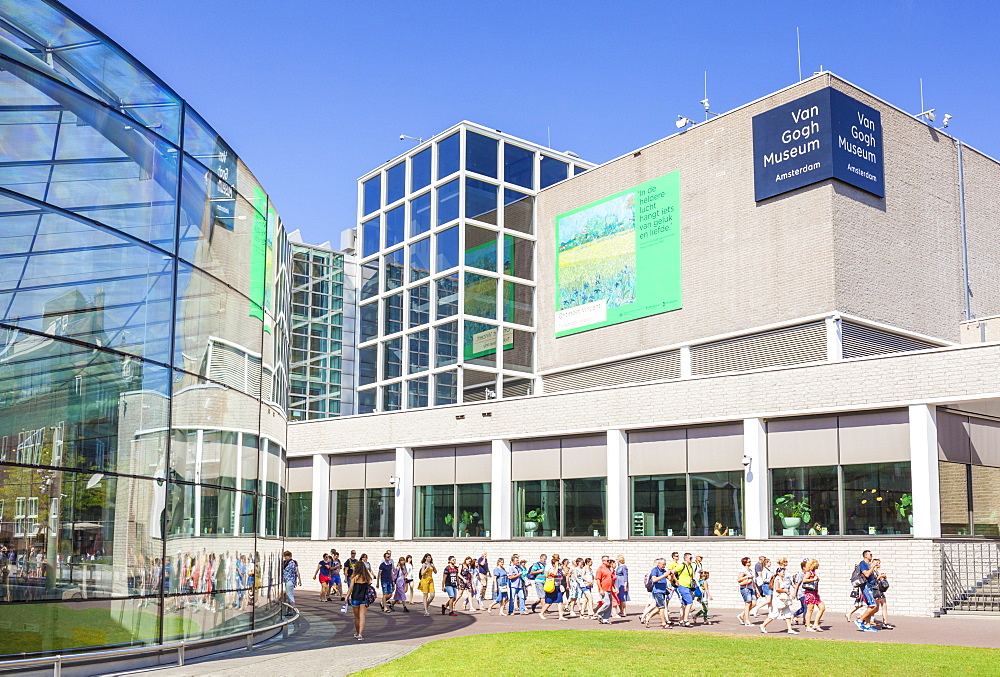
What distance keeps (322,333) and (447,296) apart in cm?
964

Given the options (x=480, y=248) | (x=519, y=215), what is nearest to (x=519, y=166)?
(x=519, y=215)

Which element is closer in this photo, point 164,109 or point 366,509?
point 164,109

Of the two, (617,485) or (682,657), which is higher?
(617,485)

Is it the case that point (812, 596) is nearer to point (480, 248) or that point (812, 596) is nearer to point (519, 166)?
point (480, 248)

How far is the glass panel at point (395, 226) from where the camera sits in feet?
161

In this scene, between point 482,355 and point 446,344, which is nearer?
point 482,355

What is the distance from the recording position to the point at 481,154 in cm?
4675

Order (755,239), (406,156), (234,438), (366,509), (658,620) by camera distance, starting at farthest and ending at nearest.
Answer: (406,156)
(366,509)
(755,239)
(658,620)
(234,438)

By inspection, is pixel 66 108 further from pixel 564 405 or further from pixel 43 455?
pixel 564 405

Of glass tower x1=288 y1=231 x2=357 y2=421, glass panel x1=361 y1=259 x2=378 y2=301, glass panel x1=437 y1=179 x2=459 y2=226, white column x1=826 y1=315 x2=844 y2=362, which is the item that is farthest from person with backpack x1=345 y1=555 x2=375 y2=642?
glass tower x1=288 y1=231 x2=357 y2=421

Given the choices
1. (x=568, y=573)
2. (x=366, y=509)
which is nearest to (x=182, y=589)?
(x=568, y=573)

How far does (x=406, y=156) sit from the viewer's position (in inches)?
1944

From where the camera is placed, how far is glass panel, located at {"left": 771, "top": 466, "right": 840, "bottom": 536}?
1141 inches

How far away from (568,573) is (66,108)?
1766cm
